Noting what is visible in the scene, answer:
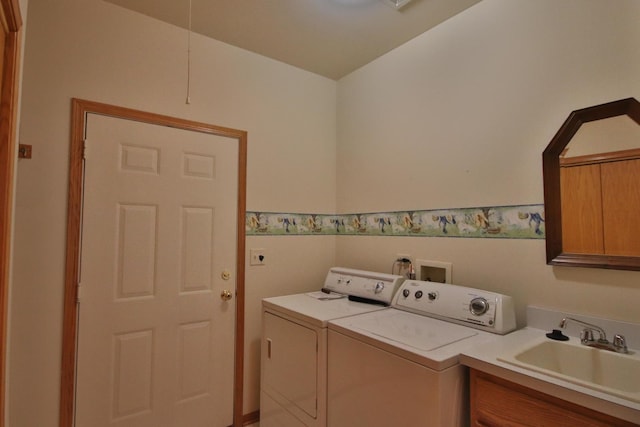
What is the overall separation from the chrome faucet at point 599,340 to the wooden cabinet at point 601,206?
0.30m

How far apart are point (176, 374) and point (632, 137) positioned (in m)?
2.54

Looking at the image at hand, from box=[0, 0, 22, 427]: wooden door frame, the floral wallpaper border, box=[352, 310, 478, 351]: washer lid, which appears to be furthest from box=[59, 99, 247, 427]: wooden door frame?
box=[352, 310, 478, 351]: washer lid

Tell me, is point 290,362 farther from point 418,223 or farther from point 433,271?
point 418,223

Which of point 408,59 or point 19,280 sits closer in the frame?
point 19,280

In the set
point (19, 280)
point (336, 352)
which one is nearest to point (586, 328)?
point (336, 352)

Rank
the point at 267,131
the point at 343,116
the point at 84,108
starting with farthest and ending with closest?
the point at 343,116 < the point at 267,131 < the point at 84,108

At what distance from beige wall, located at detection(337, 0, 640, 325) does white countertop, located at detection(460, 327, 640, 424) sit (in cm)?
31

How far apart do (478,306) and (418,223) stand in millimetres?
672

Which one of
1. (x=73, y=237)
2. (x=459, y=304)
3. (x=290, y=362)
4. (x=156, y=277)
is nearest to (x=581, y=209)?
(x=459, y=304)

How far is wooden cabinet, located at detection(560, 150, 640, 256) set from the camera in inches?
52.7

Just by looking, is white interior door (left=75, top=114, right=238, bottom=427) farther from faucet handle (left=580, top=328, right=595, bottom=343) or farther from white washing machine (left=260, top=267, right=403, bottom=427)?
faucet handle (left=580, top=328, right=595, bottom=343)

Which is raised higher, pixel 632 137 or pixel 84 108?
pixel 84 108

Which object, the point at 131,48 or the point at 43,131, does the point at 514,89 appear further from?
the point at 43,131

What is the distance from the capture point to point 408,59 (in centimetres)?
227
